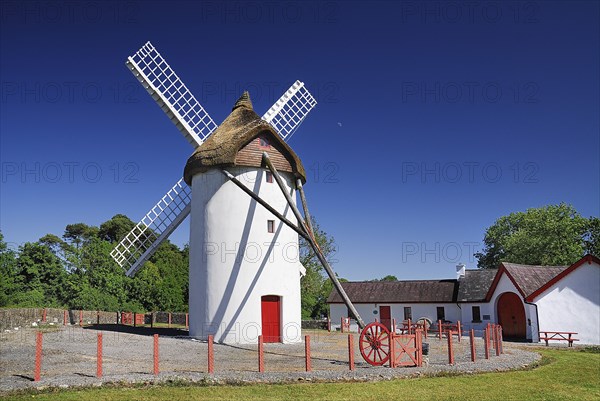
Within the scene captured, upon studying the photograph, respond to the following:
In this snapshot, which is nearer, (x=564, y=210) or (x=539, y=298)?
(x=539, y=298)

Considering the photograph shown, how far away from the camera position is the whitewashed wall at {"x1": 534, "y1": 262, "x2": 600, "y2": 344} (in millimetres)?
25672

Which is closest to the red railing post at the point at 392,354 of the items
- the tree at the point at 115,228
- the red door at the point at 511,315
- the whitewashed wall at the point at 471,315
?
the red door at the point at 511,315

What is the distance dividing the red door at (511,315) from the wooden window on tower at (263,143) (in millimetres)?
18276

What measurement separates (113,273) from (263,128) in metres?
34.0

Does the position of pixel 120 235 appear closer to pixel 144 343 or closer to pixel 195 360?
pixel 144 343

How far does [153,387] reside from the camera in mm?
11703

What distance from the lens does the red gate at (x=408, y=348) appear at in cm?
1487

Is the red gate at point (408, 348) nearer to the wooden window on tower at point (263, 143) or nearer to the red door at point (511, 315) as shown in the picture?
the wooden window on tower at point (263, 143)

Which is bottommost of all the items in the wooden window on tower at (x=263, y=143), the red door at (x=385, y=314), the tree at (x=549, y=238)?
the red door at (x=385, y=314)

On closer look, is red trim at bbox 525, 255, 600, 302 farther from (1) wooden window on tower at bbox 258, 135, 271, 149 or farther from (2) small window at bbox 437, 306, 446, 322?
(1) wooden window on tower at bbox 258, 135, 271, 149

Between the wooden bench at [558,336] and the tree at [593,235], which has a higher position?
the tree at [593,235]

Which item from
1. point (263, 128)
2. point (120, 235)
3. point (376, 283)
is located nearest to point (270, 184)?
point (263, 128)

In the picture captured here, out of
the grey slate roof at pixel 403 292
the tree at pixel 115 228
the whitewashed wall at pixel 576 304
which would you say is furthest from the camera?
Answer: the tree at pixel 115 228

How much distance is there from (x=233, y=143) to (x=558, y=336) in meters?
19.1
